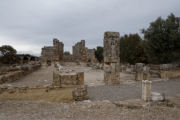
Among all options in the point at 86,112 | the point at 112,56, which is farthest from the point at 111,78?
the point at 86,112

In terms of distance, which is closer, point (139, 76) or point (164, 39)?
point (139, 76)

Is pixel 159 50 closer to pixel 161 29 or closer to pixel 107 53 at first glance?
pixel 161 29

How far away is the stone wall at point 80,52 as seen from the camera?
95.0 ft

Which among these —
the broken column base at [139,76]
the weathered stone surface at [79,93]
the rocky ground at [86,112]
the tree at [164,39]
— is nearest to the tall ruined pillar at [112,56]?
the broken column base at [139,76]

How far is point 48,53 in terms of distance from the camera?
29375mm

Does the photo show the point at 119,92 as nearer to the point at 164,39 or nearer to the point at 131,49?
the point at 164,39

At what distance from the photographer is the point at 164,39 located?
1449 cm

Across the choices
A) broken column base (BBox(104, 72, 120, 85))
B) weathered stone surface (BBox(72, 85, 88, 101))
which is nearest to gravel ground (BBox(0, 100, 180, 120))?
weathered stone surface (BBox(72, 85, 88, 101))

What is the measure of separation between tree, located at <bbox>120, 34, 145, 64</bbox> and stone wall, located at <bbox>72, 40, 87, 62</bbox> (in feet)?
26.3

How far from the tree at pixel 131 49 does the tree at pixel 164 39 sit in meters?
10.4

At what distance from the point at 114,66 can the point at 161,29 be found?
9204 millimetres

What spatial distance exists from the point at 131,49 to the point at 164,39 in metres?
12.3

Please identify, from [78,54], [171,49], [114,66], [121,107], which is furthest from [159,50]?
[78,54]

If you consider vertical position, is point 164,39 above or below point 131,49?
below
